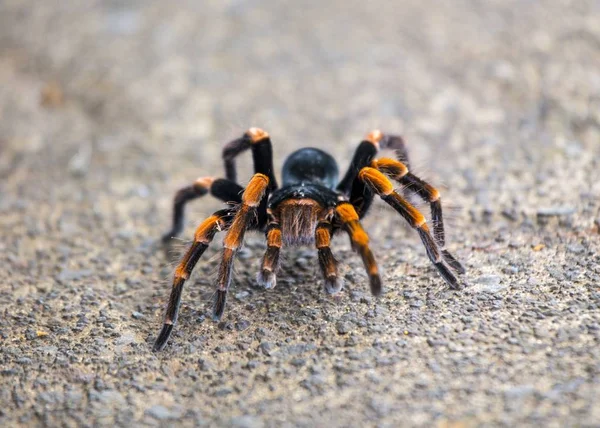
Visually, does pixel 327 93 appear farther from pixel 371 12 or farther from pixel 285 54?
pixel 371 12

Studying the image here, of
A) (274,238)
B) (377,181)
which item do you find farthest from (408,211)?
(274,238)

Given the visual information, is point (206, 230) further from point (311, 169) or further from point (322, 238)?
point (311, 169)

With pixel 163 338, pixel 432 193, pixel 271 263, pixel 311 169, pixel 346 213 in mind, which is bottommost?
pixel 163 338

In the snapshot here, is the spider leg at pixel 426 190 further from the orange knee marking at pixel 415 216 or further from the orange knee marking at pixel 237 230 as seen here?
the orange knee marking at pixel 237 230

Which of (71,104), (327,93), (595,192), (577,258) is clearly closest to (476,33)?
(327,93)

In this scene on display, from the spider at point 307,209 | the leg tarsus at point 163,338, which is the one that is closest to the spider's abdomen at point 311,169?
the spider at point 307,209

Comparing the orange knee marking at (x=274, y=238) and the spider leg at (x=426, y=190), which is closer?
the orange knee marking at (x=274, y=238)
